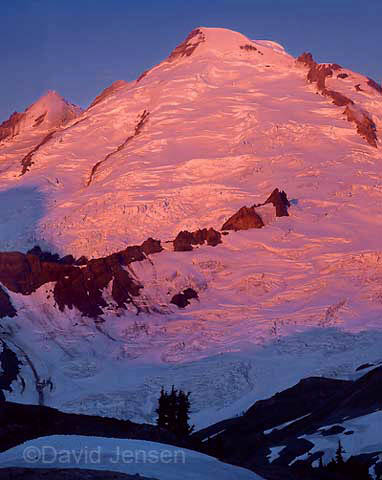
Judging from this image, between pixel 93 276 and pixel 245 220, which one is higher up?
pixel 245 220

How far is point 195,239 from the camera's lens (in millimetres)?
177875

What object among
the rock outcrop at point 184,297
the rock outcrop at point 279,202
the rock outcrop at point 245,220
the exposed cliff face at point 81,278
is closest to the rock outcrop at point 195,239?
the exposed cliff face at point 81,278

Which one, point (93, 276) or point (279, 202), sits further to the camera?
point (279, 202)

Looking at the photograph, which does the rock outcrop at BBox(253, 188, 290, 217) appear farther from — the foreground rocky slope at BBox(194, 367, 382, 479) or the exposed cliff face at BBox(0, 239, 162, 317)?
the foreground rocky slope at BBox(194, 367, 382, 479)

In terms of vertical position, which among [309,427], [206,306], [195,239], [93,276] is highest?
[195,239]

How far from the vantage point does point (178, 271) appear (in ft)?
556

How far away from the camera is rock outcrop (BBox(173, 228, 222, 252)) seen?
577 ft

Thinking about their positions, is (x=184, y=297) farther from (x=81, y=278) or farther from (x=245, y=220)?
(x=245, y=220)

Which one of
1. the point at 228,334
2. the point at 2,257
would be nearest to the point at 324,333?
the point at 228,334

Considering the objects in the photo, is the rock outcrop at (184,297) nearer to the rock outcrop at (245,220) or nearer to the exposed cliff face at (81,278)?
the exposed cliff face at (81,278)

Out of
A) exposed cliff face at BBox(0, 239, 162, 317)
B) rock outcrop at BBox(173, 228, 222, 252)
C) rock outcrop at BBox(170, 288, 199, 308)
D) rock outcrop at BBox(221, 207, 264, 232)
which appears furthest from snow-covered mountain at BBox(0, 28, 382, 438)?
rock outcrop at BBox(173, 228, 222, 252)

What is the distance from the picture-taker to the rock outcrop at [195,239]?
176 meters

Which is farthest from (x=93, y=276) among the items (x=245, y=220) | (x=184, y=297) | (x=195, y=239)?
(x=245, y=220)

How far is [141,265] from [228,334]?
28.7m
